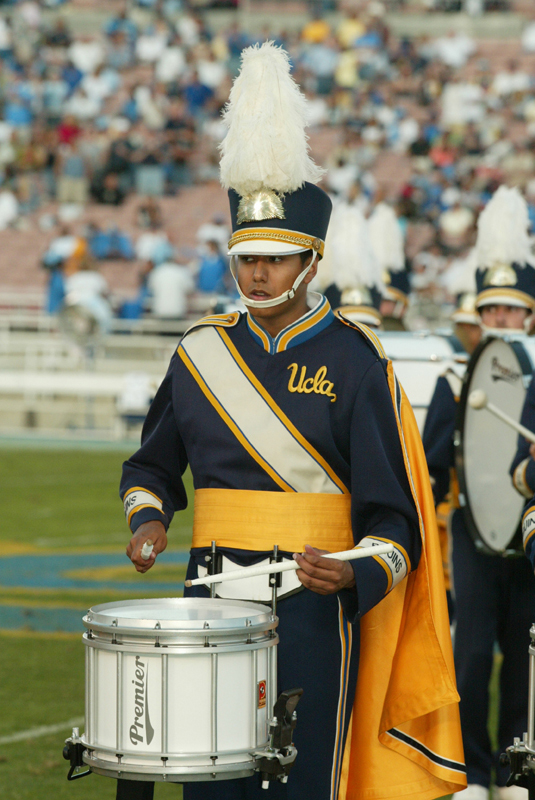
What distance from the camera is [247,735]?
269 centimetres

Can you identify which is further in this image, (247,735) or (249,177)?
(249,177)

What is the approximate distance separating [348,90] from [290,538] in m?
23.1

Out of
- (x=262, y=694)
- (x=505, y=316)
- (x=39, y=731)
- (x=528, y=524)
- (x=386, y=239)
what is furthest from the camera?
(x=386, y=239)

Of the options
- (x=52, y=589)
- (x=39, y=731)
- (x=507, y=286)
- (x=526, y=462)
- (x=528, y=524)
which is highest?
(x=507, y=286)

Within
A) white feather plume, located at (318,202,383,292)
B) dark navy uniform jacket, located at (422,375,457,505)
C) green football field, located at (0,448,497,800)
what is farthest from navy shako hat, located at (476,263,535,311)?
green football field, located at (0,448,497,800)

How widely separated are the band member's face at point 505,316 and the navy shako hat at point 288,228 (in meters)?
2.75

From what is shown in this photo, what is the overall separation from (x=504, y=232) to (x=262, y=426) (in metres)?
3.52

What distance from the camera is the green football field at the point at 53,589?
5270 millimetres

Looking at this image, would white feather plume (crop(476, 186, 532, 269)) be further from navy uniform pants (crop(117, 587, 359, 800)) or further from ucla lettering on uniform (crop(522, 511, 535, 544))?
navy uniform pants (crop(117, 587, 359, 800))

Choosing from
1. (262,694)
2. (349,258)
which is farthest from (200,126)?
(262,694)

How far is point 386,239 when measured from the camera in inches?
361

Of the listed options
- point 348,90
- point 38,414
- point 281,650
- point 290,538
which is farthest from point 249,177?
point 348,90

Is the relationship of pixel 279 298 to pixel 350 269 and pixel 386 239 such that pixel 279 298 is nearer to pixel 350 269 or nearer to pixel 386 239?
pixel 350 269

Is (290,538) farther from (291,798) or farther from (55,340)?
(55,340)
